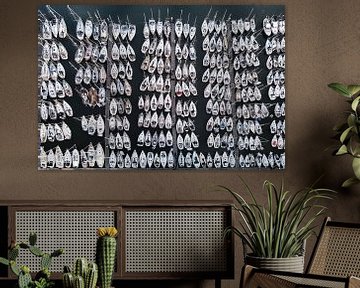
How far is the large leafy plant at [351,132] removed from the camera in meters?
5.30

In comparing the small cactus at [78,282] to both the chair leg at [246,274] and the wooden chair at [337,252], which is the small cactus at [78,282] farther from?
the wooden chair at [337,252]

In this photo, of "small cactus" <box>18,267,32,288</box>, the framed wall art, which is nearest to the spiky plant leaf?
the framed wall art

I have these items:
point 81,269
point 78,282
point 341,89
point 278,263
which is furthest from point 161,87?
point 78,282

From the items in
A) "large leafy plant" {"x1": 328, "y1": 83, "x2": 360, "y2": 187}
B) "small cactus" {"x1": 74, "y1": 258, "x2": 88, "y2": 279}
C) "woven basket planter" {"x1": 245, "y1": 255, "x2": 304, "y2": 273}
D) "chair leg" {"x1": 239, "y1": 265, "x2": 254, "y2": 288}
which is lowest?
"woven basket planter" {"x1": 245, "y1": 255, "x2": 304, "y2": 273}

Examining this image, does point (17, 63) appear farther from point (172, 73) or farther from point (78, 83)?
point (172, 73)

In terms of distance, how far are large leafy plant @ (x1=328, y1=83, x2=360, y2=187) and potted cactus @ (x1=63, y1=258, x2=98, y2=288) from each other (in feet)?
7.36

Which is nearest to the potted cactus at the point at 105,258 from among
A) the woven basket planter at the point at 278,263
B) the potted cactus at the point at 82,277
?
the potted cactus at the point at 82,277

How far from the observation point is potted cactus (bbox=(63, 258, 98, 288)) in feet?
12.0

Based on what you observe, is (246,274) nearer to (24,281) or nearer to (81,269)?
(81,269)

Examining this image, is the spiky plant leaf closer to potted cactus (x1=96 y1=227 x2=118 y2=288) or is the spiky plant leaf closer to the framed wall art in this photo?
the framed wall art

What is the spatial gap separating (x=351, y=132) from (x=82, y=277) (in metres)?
2.46

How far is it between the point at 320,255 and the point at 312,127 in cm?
143

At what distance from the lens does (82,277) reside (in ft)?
12.2

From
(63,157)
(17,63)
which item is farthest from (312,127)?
(17,63)
